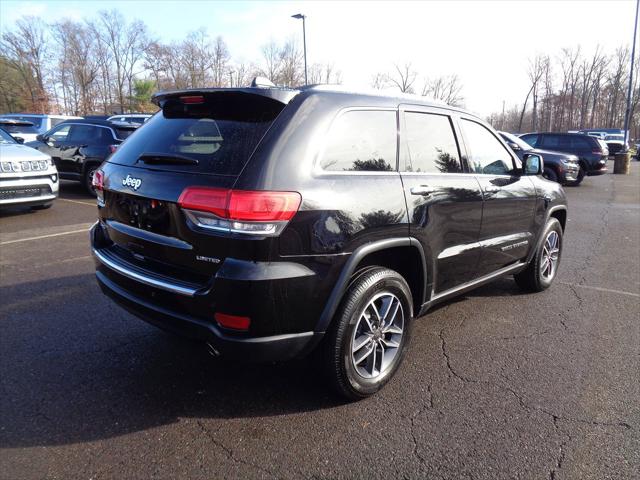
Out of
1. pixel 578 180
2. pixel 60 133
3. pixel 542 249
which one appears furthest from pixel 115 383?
pixel 578 180

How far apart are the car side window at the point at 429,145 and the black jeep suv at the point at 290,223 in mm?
13

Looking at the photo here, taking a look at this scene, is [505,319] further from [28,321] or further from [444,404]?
[28,321]

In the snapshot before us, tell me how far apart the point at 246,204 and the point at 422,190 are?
133cm

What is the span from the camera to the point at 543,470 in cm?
233

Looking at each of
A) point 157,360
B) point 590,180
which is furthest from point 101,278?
point 590,180

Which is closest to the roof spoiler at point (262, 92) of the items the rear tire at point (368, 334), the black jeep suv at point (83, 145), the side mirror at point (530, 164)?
the rear tire at point (368, 334)

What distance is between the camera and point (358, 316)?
2.74 meters

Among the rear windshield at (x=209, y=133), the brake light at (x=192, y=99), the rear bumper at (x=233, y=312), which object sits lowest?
the rear bumper at (x=233, y=312)

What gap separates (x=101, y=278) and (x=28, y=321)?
1316 millimetres

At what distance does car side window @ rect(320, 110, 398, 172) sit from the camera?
8.76 ft

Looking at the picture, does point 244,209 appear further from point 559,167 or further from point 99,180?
point 559,167

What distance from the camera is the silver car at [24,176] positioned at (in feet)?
25.4

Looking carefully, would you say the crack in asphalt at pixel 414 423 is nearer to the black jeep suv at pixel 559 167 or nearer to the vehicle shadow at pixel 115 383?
the vehicle shadow at pixel 115 383

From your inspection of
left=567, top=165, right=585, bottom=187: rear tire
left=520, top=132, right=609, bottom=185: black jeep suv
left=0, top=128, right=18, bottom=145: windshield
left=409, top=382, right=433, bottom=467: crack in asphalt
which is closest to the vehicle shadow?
left=409, top=382, right=433, bottom=467: crack in asphalt
